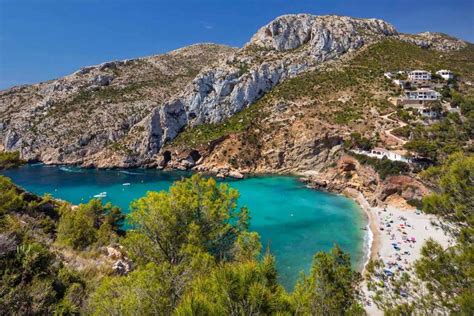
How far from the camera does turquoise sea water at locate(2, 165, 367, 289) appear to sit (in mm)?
30375

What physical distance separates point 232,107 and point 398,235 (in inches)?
2388

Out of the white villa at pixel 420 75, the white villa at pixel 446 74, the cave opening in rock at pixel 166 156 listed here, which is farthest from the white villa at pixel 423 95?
the cave opening in rock at pixel 166 156

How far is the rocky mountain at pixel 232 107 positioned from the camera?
232ft

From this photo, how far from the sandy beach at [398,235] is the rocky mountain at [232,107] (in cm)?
2644

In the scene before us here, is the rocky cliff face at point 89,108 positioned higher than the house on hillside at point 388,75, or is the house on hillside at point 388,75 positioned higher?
the house on hillside at point 388,75

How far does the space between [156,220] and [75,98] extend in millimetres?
107166

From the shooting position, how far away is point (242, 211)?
1361 centimetres

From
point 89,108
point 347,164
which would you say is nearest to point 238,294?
point 347,164

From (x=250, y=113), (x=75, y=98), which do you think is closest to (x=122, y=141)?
(x=75, y=98)

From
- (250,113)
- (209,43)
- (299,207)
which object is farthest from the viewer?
(209,43)

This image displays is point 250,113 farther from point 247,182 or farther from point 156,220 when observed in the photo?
point 156,220

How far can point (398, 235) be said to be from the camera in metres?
32.5

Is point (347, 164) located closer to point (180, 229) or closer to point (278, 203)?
point (278, 203)

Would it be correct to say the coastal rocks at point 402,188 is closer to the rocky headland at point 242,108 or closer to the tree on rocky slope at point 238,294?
the rocky headland at point 242,108
